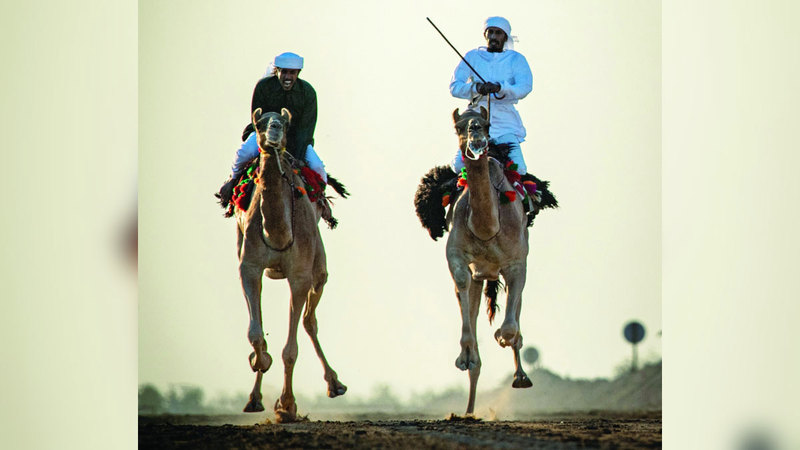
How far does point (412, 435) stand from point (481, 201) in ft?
7.09

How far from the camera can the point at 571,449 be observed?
1762 cm

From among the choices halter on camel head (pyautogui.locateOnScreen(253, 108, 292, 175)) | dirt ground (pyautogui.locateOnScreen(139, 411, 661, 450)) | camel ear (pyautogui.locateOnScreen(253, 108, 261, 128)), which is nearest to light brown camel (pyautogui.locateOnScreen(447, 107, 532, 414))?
dirt ground (pyautogui.locateOnScreen(139, 411, 661, 450))

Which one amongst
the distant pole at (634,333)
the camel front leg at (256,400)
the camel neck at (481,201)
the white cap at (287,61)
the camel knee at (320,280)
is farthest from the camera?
the distant pole at (634,333)

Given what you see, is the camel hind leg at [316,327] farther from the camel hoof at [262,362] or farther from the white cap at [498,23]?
the white cap at [498,23]

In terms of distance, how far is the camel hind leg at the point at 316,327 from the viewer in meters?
20.2

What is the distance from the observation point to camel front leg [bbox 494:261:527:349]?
18.7 m

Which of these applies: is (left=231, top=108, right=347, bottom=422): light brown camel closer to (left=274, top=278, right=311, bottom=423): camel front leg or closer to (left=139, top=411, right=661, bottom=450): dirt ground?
(left=274, top=278, right=311, bottom=423): camel front leg

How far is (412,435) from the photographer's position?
59.5ft

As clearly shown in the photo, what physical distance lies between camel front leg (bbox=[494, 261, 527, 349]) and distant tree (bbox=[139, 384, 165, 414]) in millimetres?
4177

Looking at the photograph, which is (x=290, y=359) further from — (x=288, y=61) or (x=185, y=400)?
(x=185, y=400)

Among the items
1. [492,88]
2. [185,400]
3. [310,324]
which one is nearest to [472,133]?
[492,88]

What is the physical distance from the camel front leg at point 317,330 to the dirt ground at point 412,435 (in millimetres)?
539

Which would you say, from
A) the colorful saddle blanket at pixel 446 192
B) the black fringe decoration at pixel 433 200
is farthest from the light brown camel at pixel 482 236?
the black fringe decoration at pixel 433 200
